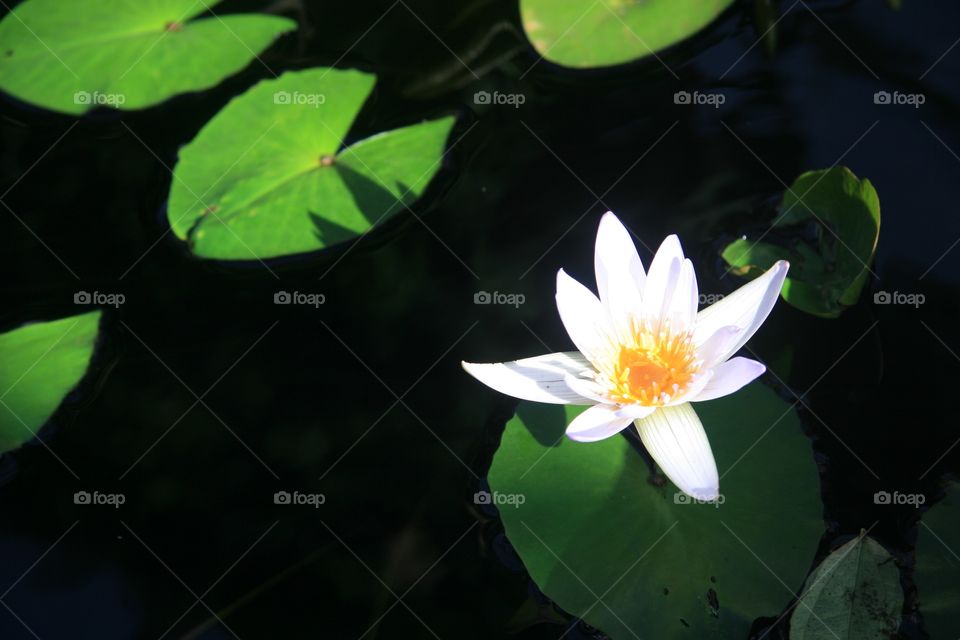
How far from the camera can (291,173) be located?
3.09 meters

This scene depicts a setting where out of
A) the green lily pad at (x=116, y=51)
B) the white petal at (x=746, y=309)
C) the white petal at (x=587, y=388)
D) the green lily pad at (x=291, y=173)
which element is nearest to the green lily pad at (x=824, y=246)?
the white petal at (x=746, y=309)

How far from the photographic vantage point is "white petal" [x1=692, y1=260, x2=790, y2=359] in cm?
211

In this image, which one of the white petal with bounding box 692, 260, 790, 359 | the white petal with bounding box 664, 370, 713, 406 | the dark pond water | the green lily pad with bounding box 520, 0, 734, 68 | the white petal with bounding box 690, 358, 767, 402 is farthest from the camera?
the green lily pad with bounding box 520, 0, 734, 68

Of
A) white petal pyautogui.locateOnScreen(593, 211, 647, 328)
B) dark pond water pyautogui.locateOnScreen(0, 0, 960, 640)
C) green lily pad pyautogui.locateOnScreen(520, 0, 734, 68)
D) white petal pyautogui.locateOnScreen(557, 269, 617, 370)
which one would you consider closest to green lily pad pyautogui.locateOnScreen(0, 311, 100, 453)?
dark pond water pyautogui.locateOnScreen(0, 0, 960, 640)

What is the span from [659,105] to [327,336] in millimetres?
1804

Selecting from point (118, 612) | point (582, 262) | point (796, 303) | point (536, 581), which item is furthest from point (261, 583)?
point (796, 303)

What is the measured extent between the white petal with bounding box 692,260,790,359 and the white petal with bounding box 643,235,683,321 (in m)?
0.15

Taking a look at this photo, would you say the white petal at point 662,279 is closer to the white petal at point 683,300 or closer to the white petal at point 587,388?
the white petal at point 683,300

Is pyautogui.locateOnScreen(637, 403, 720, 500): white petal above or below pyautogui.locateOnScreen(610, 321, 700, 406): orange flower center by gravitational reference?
below

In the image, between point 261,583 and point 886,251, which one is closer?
point 261,583

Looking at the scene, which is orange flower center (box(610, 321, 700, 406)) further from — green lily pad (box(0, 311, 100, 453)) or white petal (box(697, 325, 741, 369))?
green lily pad (box(0, 311, 100, 453))

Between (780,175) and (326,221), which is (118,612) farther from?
(780,175)

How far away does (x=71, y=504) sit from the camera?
110 inches

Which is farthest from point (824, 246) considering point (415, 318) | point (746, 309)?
point (415, 318)
